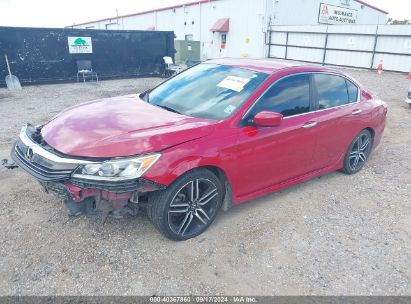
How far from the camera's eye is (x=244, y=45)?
25.1 meters

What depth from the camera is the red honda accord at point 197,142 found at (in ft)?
8.86

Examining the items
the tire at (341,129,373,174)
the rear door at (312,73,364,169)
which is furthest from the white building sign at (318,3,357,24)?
the rear door at (312,73,364,169)

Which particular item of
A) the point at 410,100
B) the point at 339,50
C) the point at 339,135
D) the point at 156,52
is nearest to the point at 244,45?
the point at 339,50

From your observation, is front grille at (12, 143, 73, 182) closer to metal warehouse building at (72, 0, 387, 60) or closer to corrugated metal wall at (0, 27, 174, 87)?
corrugated metal wall at (0, 27, 174, 87)

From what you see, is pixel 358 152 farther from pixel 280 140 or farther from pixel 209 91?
pixel 209 91

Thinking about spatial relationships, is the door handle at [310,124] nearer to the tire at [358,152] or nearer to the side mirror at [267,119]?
the side mirror at [267,119]

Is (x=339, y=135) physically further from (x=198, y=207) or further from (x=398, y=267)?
(x=198, y=207)

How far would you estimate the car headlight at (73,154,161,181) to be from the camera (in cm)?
263

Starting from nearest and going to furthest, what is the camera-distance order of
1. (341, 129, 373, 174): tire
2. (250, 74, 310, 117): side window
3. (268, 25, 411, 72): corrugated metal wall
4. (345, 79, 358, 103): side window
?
(250, 74, 310, 117): side window
(345, 79, 358, 103): side window
(341, 129, 373, 174): tire
(268, 25, 411, 72): corrugated metal wall

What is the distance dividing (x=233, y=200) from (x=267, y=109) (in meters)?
1.03

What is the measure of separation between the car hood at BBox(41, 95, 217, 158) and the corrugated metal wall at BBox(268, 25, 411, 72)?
17927 millimetres

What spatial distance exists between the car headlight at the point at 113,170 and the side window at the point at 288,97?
134cm

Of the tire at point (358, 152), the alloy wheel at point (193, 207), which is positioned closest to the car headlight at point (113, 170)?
the alloy wheel at point (193, 207)

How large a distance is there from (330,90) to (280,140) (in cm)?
127
